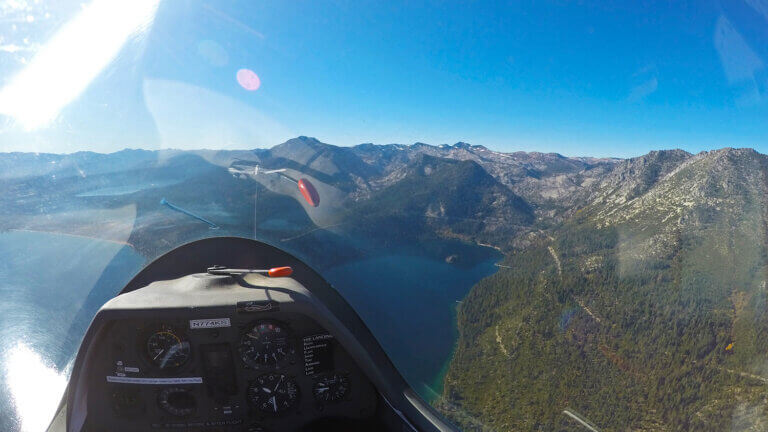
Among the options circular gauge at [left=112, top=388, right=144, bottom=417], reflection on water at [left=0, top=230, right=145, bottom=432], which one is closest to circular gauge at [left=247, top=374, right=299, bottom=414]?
circular gauge at [left=112, top=388, right=144, bottom=417]

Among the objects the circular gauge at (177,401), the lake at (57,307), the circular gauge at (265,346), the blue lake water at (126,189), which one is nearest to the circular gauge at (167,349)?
the circular gauge at (177,401)

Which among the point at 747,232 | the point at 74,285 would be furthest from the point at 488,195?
the point at 74,285

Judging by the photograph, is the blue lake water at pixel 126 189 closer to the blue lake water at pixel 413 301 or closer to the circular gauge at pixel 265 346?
the blue lake water at pixel 413 301

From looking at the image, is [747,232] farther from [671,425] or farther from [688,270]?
[671,425]

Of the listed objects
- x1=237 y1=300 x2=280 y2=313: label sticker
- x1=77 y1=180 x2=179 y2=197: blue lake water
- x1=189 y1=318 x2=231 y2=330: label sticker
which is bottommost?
x1=189 y1=318 x2=231 y2=330: label sticker

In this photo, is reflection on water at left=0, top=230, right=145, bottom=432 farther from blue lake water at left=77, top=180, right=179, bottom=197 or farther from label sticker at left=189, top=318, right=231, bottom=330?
blue lake water at left=77, top=180, right=179, bottom=197

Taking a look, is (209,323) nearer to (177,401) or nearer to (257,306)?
(257,306)
